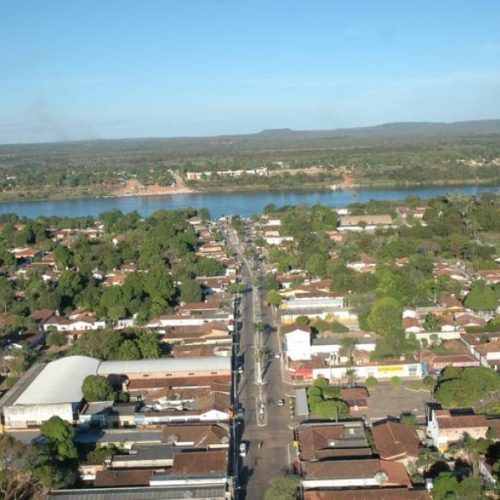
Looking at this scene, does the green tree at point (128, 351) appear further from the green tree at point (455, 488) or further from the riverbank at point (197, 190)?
the riverbank at point (197, 190)

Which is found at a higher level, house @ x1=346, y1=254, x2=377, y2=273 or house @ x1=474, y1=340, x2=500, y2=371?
house @ x1=346, y1=254, x2=377, y2=273

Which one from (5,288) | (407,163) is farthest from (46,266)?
(407,163)

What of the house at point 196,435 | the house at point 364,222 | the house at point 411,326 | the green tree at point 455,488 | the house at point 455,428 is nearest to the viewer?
the green tree at point 455,488

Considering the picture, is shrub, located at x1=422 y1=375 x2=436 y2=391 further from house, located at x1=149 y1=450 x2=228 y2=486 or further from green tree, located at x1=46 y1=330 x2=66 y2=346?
green tree, located at x1=46 y1=330 x2=66 y2=346

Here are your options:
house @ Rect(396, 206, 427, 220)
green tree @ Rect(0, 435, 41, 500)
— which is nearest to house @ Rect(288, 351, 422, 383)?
green tree @ Rect(0, 435, 41, 500)

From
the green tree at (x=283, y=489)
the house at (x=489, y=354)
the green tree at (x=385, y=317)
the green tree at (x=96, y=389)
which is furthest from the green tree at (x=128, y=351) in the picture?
the house at (x=489, y=354)

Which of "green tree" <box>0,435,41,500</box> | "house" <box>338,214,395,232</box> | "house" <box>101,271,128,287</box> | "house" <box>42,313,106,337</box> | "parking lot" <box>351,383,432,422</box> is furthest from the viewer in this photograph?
"house" <box>338,214,395,232</box>

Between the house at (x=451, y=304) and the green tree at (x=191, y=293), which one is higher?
the green tree at (x=191, y=293)
